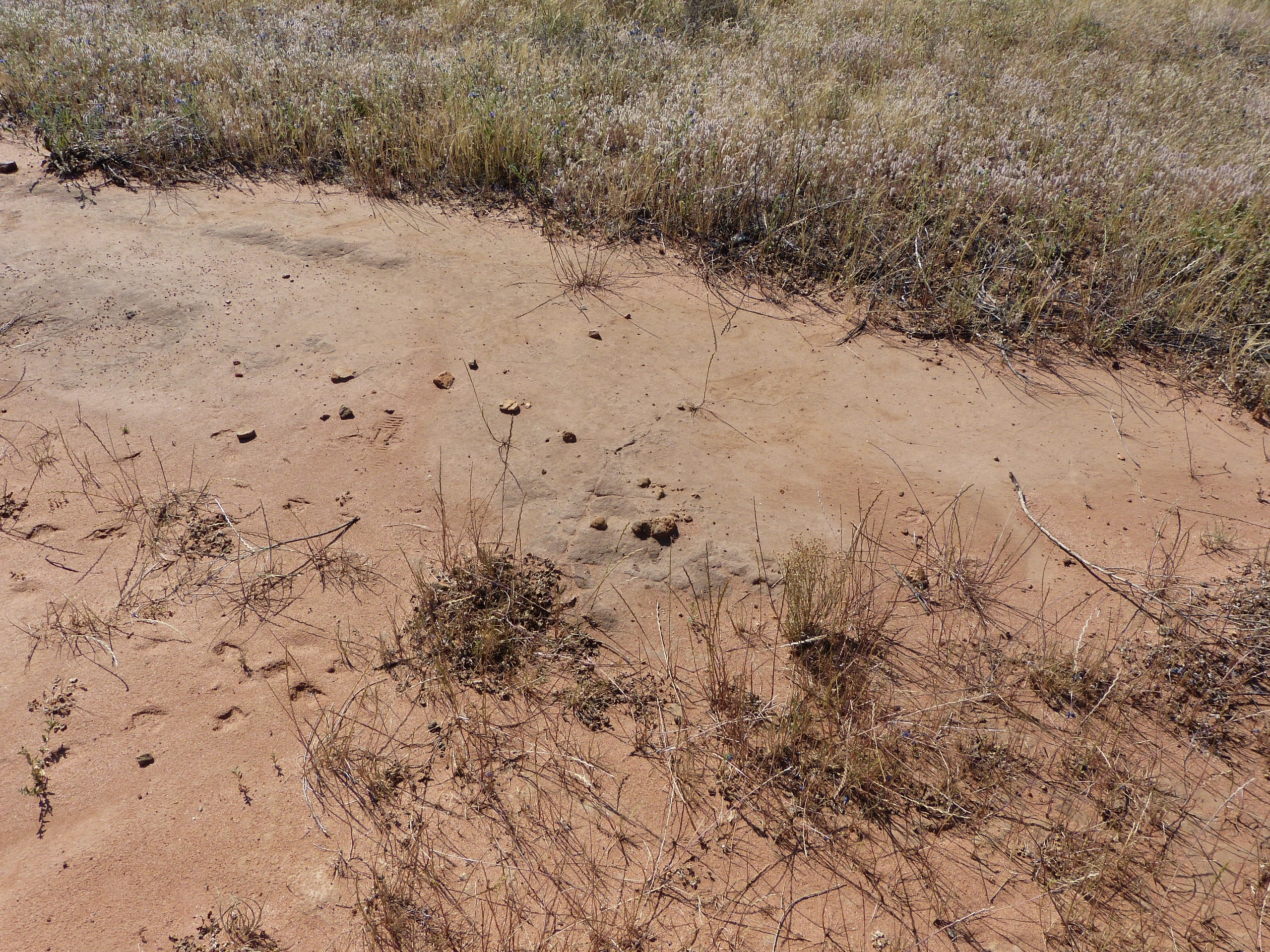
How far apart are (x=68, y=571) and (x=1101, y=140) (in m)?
7.45

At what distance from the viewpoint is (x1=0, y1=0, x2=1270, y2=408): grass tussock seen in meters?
5.16

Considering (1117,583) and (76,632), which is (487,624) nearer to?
(76,632)

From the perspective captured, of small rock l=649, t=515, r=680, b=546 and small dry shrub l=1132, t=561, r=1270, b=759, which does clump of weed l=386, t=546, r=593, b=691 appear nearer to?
small rock l=649, t=515, r=680, b=546

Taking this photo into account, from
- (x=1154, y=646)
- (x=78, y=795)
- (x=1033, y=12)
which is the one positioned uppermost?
(x=1033, y=12)

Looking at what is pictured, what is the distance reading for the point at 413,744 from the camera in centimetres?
273

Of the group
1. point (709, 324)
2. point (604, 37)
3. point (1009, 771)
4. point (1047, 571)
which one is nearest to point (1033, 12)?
point (604, 37)

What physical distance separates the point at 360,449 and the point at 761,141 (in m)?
3.74

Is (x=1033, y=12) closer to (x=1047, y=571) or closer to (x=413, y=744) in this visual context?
(x=1047, y=571)

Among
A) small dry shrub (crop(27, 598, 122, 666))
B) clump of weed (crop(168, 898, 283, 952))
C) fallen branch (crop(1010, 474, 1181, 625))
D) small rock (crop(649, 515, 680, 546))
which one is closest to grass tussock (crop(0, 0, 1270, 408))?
fallen branch (crop(1010, 474, 1181, 625))

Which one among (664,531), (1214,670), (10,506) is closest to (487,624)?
(664,531)

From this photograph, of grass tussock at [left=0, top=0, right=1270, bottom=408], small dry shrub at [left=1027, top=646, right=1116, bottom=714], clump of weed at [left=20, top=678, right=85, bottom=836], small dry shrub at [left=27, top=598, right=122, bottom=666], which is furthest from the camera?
grass tussock at [left=0, top=0, right=1270, bottom=408]

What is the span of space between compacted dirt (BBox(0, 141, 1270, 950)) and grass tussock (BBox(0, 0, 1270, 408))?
40 centimetres

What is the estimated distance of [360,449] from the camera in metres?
3.84

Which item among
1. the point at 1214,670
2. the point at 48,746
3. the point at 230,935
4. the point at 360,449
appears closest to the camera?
the point at 230,935
